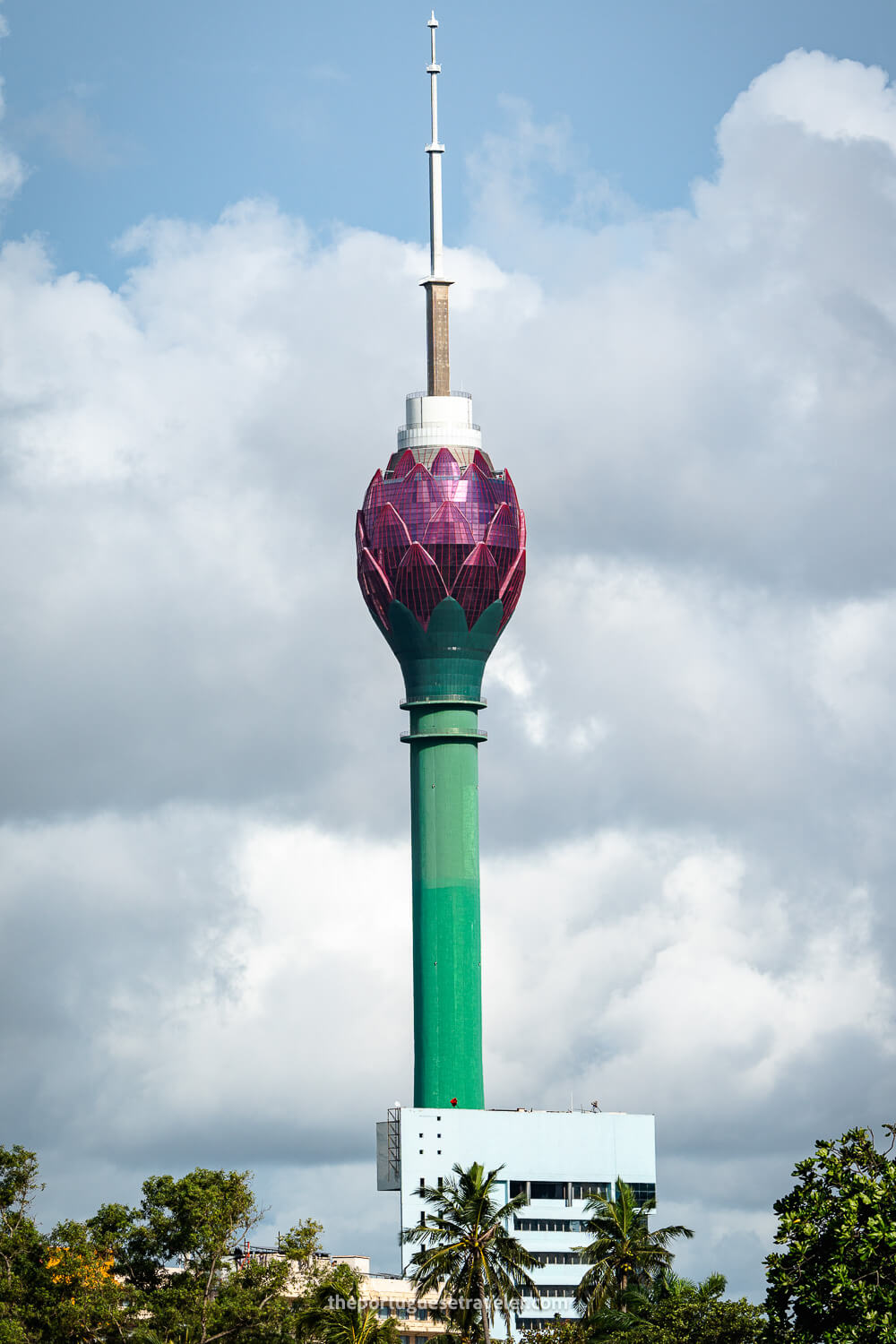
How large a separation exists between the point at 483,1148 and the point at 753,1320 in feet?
204

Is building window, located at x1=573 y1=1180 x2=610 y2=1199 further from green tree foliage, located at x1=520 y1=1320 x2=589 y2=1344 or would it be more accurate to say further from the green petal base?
green tree foliage, located at x1=520 y1=1320 x2=589 y2=1344

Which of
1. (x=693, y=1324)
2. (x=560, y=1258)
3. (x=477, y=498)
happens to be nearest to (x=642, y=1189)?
(x=560, y=1258)

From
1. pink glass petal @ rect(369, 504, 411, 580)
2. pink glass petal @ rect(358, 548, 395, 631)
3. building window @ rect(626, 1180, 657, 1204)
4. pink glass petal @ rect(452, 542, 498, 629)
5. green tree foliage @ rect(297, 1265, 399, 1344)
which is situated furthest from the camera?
building window @ rect(626, 1180, 657, 1204)

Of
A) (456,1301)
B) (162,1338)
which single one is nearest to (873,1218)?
(456,1301)

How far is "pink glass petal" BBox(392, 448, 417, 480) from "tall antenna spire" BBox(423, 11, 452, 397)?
727 cm

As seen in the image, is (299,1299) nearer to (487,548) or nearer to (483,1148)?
(483,1148)

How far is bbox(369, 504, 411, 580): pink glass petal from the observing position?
183125 mm

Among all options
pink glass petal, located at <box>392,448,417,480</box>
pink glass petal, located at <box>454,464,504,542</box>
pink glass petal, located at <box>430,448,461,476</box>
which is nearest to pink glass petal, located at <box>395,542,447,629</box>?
pink glass petal, located at <box>454,464,504,542</box>

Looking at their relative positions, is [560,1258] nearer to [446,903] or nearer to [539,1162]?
[539,1162]

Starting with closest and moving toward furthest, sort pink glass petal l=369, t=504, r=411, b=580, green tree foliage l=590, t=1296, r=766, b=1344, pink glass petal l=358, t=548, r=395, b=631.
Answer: green tree foliage l=590, t=1296, r=766, b=1344
pink glass petal l=369, t=504, r=411, b=580
pink glass petal l=358, t=548, r=395, b=631

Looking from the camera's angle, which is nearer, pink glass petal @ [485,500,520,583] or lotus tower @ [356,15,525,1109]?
lotus tower @ [356,15,525,1109]

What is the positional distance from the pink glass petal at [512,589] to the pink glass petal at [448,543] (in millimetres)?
4277

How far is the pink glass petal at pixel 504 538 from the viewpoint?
184 m

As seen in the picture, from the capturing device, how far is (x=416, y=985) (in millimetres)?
180000
